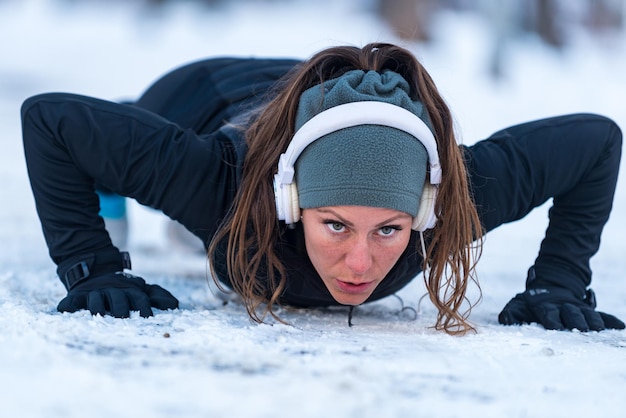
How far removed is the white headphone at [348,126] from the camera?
1651mm

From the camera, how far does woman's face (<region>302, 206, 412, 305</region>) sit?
1668 millimetres

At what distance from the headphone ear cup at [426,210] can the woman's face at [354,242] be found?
3cm

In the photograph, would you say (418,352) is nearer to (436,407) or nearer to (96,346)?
(436,407)

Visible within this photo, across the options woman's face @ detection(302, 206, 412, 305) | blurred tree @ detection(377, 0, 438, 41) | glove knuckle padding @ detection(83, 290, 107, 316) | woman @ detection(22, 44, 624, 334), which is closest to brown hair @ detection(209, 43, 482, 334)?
woman @ detection(22, 44, 624, 334)

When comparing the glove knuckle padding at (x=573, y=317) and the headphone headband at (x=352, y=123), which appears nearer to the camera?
the headphone headband at (x=352, y=123)

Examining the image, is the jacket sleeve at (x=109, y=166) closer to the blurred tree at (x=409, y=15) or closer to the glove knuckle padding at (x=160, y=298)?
the glove knuckle padding at (x=160, y=298)

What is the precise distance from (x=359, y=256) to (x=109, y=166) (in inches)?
22.9

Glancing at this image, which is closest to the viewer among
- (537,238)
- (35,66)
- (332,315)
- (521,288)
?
(332,315)

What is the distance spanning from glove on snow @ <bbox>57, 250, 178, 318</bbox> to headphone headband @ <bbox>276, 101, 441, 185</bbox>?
1.39ft

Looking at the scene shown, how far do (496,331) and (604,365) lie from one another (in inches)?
13.2

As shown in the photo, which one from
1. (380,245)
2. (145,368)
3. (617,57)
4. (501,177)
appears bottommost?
(145,368)

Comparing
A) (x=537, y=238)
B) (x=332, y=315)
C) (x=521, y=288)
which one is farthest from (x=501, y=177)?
(x=537, y=238)

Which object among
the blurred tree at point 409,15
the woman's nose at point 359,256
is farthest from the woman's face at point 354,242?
the blurred tree at point 409,15

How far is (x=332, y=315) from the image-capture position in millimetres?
2086
